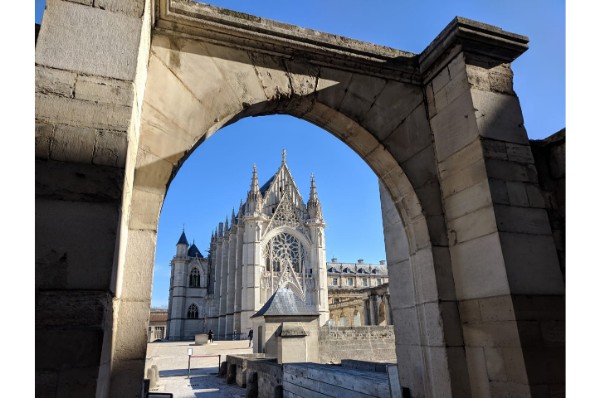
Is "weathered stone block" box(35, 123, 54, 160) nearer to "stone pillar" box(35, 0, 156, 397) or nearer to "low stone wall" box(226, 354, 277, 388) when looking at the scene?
"stone pillar" box(35, 0, 156, 397)

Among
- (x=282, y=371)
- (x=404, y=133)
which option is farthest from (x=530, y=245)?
(x=282, y=371)

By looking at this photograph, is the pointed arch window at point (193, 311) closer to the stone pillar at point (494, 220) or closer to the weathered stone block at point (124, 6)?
the stone pillar at point (494, 220)

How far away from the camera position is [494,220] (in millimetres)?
2773

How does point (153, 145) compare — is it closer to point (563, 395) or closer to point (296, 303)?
point (563, 395)

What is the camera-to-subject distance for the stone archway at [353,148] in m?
1.90

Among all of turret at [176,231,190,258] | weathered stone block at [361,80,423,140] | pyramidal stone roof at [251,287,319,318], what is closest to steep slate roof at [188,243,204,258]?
turret at [176,231,190,258]

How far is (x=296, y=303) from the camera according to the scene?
39.5ft

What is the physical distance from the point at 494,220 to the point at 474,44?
1.66m

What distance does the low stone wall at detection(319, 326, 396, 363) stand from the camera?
1594 cm

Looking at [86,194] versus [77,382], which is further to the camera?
[86,194]

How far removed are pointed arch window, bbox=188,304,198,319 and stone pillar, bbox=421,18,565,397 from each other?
2012 inches

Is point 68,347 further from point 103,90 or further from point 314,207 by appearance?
point 314,207

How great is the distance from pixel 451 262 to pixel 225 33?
2.69 metres

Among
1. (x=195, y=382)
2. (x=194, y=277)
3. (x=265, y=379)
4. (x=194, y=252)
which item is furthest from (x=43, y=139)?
(x=194, y=252)
